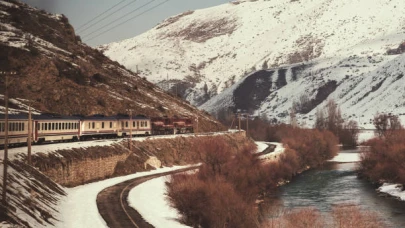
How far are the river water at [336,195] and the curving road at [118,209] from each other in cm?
2076

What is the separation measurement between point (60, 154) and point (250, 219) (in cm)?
1992

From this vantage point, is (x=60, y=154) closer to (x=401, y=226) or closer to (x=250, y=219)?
(x=250, y=219)

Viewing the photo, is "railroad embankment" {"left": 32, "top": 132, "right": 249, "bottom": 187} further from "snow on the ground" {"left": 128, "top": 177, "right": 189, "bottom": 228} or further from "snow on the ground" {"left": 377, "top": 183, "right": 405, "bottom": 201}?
"snow on the ground" {"left": 377, "top": 183, "right": 405, "bottom": 201}

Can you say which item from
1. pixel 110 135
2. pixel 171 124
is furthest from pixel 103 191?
pixel 171 124

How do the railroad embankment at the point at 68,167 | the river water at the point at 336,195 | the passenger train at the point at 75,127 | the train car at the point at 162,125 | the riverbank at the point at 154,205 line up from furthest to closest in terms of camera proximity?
the train car at the point at 162,125
the river water at the point at 336,195
the passenger train at the point at 75,127
the riverbank at the point at 154,205
the railroad embankment at the point at 68,167

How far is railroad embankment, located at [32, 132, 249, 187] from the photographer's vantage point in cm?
4359

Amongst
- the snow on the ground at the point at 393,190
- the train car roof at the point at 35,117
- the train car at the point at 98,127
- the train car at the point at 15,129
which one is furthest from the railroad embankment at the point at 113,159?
the snow on the ground at the point at 393,190

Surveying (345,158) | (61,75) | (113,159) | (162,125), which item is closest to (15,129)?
(113,159)

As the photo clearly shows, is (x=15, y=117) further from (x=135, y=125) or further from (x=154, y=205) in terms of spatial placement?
(x=135, y=125)

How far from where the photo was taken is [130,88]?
11306 cm

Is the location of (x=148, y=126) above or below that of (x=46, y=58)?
below

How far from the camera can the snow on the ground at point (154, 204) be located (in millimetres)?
33397

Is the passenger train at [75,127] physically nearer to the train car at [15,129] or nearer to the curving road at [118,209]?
the train car at [15,129]

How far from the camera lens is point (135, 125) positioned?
76.1 m
